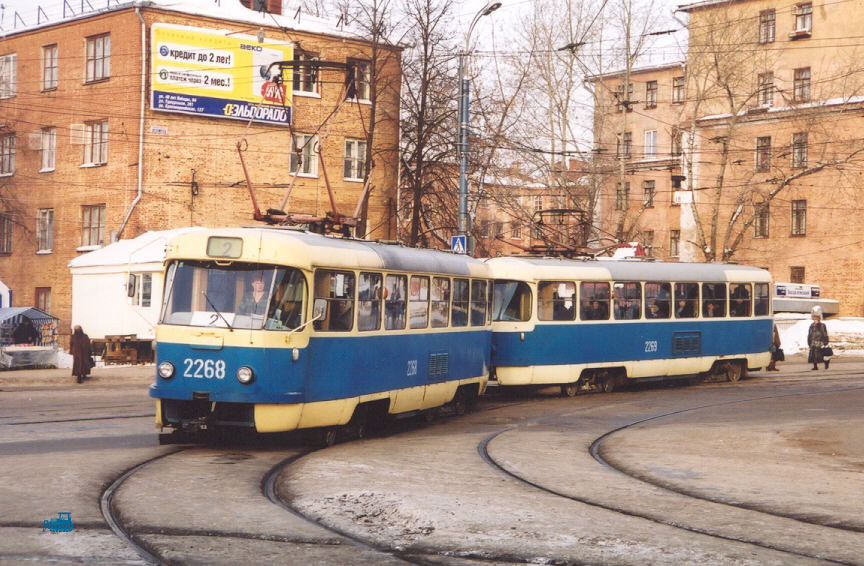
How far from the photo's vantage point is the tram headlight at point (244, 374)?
472 inches

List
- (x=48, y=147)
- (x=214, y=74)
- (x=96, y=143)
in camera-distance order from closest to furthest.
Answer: (x=214, y=74), (x=96, y=143), (x=48, y=147)

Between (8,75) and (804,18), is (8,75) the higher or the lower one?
the lower one

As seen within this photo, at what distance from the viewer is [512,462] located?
40.6ft

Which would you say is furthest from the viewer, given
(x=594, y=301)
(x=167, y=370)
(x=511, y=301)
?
(x=594, y=301)

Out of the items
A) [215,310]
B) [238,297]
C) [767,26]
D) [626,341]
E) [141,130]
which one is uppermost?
[767,26]

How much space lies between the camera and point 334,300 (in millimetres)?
13195

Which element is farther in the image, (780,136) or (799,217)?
(799,217)

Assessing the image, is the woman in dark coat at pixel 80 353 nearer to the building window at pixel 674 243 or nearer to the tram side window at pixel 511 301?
the tram side window at pixel 511 301

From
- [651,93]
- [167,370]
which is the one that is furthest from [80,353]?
[651,93]

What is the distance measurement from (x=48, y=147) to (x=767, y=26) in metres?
32.4

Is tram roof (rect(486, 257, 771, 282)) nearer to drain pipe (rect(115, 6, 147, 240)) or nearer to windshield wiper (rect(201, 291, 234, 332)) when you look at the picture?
windshield wiper (rect(201, 291, 234, 332))

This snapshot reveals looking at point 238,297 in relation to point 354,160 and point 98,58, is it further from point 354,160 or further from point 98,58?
point 354,160

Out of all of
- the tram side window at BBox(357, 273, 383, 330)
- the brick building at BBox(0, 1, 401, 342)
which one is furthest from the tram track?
the brick building at BBox(0, 1, 401, 342)

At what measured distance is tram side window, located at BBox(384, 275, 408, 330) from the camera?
1462 centimetres
